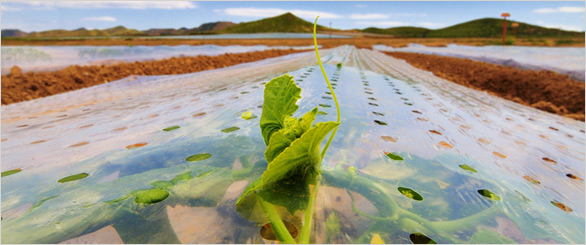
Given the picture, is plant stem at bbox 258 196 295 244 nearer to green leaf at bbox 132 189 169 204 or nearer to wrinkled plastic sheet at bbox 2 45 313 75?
green leaf at bbox 132 189 169 204

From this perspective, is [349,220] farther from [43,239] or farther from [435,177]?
[43,239]

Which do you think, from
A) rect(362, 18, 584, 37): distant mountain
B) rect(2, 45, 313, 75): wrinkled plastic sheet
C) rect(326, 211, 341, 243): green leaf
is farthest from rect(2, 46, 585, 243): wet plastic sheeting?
rect(362, 18, 584, 37): distant mountain

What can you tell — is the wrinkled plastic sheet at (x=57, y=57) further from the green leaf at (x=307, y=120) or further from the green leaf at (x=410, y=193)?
the green leaf at (x=410, y=193)

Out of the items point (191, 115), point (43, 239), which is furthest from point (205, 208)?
point (191, 115)

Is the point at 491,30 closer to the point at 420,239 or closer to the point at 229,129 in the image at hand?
the point at 229,129

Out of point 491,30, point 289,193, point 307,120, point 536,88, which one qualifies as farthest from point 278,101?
point 491,30

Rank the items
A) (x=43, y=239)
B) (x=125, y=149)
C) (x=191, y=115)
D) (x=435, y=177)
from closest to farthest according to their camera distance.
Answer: (x=43, y=239) < (x=435, y=177) < (x=125, y=149) < (x=191, y=115)

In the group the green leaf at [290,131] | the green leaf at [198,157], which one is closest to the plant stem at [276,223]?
the green leaf at [290,131]
